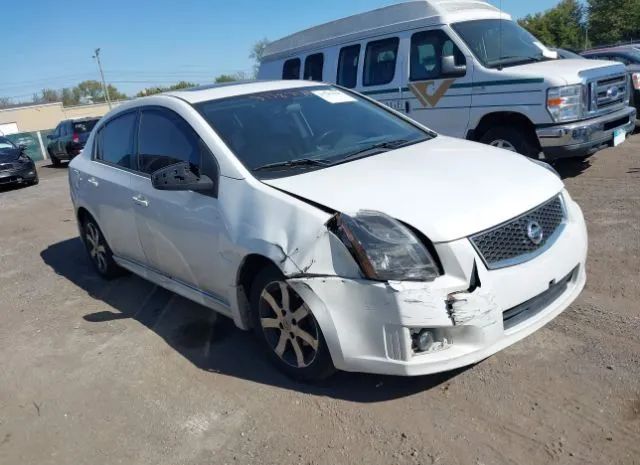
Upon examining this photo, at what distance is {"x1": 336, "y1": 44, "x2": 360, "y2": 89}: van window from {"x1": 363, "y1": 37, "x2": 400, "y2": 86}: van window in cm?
22

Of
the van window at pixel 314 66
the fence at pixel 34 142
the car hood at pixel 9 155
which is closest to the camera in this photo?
the van window at pixel 314 66

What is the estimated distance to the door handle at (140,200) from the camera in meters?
4.33

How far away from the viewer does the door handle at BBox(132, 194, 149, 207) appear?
433 cm

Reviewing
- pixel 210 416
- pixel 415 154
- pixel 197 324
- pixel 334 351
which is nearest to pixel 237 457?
pixel 210 416

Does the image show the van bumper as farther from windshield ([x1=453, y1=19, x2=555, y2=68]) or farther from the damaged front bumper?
the damaged front bumper

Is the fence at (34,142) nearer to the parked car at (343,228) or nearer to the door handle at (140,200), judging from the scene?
the door handle at (140,200)

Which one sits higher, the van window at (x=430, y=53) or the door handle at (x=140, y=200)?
the van window at (x=430, y=53)

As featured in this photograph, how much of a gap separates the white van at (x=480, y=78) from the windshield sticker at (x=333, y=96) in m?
3.09

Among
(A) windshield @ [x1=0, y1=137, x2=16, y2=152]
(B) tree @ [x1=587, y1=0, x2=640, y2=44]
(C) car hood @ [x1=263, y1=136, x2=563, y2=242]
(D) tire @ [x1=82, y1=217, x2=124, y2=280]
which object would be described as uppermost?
(B) tree @ [x1=587, y1=0, x2=640, y2=44]

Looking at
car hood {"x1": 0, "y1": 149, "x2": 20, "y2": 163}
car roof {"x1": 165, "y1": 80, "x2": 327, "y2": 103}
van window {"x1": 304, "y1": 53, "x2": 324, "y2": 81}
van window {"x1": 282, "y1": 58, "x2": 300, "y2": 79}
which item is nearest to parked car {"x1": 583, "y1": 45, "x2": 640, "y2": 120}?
van window {"x1": 304, "y1": 53, "x2": 324, "y2": 81}

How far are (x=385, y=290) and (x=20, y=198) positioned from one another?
12366mm

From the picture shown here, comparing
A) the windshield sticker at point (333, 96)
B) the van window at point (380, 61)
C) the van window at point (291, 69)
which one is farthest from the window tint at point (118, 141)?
the van window at point (291, 69)

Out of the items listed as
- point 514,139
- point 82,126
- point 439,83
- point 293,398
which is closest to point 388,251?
point 293,398

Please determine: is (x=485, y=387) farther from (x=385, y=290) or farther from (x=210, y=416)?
(x=210, y=416)
